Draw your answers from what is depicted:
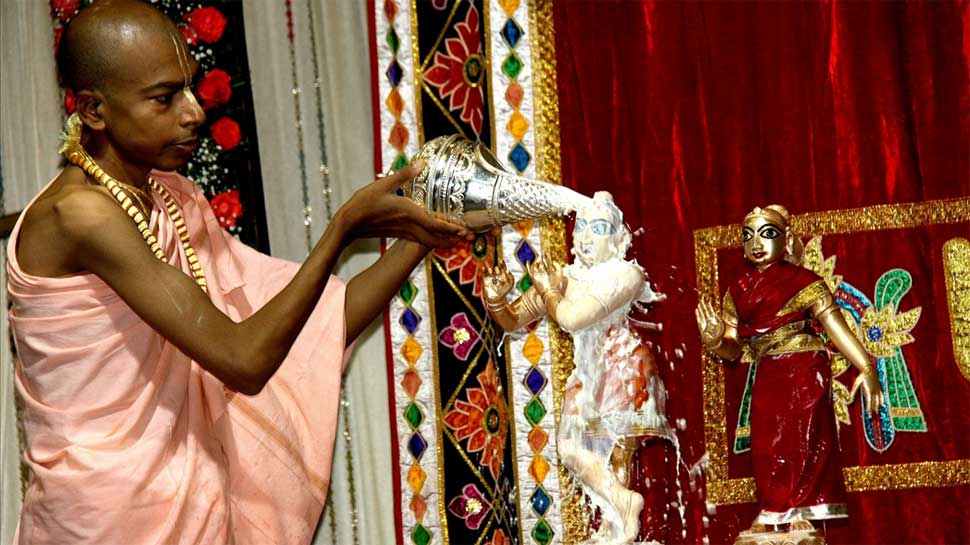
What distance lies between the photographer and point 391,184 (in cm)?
184

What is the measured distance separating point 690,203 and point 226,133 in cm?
154

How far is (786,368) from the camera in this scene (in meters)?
3.17

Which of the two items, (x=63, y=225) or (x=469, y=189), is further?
(x=469, y=189)

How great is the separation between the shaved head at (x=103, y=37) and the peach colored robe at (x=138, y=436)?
0.78 ft

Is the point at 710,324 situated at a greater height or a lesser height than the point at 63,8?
lesser

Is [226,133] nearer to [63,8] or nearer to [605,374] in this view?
[63,8]

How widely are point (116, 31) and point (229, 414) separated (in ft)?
2.02

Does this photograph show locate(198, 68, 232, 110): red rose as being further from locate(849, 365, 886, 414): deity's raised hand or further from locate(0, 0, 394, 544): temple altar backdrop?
locate(849, 365, 886, 414): deity's raised hand

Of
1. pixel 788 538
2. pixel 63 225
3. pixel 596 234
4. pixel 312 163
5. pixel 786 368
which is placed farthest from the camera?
pixel 312 163

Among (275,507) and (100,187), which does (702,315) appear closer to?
(275,507)

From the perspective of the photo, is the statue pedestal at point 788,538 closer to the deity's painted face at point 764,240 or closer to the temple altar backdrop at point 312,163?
the deity's painted face at point 764,240

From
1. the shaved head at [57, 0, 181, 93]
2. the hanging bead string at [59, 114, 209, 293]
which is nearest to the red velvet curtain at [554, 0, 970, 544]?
the hanging bead string at [59, 114, 209, 293]

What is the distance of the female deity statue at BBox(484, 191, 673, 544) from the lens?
3.27 meters

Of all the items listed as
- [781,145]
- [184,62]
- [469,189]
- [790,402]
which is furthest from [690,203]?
[184,62]
